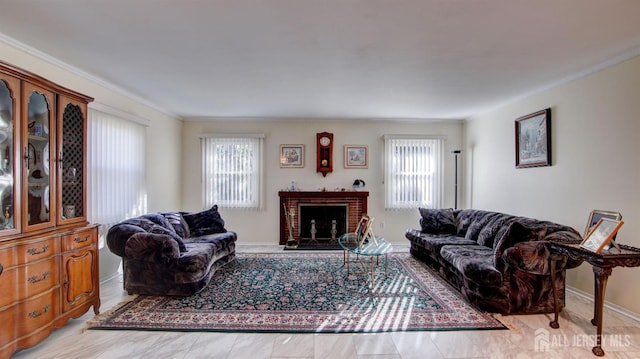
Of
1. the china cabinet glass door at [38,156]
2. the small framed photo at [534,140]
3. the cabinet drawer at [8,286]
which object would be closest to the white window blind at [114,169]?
the china cabinet glass door at [38,156]

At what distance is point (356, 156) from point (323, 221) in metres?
1.51

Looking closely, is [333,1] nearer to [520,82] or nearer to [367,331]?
[367,331]

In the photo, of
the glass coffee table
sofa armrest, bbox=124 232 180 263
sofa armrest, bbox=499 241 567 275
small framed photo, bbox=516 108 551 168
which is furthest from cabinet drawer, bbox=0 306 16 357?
small framed photo, bbox=516 108 551 168

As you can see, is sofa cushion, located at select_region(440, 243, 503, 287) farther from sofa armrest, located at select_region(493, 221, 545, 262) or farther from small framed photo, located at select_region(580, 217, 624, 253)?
small framed photo, located at select_region(580, 217, 624, 253)

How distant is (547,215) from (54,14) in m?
5.56

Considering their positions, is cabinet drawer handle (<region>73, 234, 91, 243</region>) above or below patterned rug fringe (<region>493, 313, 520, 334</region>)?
above

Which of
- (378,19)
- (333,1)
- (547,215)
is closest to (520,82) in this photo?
(547,215)

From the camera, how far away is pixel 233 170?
596cm

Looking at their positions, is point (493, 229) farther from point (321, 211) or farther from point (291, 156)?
point (291, 156)

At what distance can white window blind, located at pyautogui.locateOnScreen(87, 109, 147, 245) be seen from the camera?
370 centimetres

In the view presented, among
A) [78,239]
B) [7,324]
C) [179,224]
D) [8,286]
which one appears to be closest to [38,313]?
[7,324]

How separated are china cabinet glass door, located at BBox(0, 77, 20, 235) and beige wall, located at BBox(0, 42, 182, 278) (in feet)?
2.74

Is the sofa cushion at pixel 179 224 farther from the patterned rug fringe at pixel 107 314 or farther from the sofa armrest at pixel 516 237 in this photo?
the sofa armrest at pixel 516 237

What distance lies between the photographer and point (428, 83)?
3775mm
